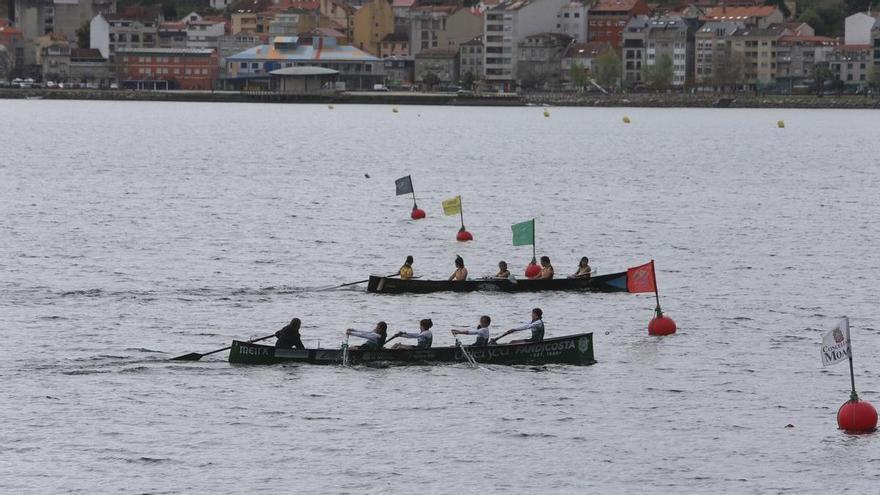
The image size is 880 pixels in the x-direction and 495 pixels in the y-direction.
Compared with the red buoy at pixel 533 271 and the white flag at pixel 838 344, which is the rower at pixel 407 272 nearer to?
the red buoy at pixel 533 271

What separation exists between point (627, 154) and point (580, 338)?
10724 cm

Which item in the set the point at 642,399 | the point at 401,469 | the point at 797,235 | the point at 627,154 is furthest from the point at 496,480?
the point at 627,154

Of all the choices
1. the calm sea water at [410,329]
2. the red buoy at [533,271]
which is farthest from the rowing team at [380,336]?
the red buoy at [533,271]

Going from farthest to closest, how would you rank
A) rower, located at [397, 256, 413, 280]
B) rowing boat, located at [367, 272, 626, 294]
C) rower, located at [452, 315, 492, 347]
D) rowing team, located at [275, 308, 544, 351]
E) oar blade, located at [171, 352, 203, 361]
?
1. rower, located at [397, 256, 413, 280]
2. rowing boat, located at [367, 272, 626, 294]
3. oar blade, located at [171, 352, 203, 361]
4. rower, located at [452, 315, 492, 347]
5. rowing team, located at [275, 308, 544, 351]

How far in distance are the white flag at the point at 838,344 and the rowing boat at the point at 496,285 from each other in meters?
18.7

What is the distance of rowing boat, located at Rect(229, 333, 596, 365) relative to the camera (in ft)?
131

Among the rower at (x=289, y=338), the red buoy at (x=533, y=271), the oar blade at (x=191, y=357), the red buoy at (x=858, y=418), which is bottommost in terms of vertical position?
the red buoy at (x=858, y=418)

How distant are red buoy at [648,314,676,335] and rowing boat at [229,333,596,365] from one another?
5.83 meters

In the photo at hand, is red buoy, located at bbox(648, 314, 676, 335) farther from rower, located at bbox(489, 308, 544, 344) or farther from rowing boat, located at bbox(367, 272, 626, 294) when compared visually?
rower, located at bbox(489, 308, 544, 344)

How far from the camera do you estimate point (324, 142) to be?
159375 mm

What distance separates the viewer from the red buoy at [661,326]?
46219 millimetres

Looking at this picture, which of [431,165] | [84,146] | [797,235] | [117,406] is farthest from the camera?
[84,146]

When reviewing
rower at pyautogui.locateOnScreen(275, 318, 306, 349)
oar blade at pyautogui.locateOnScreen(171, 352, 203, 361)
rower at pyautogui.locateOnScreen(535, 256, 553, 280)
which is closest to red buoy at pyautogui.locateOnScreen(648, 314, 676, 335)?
rower at pyautogui.locateOnScreen(535, 256, 553, 280)

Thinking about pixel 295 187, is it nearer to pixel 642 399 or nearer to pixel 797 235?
pixel 797 235
